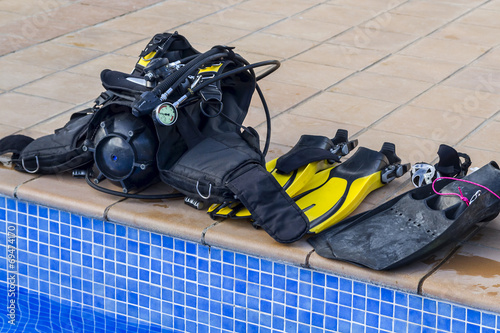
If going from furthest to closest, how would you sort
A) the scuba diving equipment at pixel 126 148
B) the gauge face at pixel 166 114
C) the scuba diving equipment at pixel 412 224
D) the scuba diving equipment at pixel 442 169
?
1. the scuba diving equipment at pixel 442 169
2. the scuba diving equipment at pixel 126 148
3. the gauge face at pixel 166 114
4. the scuba diving equipment at pixel 412 224

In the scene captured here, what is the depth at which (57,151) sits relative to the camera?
2791mm

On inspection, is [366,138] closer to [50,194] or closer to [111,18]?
[50,194]

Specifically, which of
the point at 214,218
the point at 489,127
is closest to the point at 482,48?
the point at 489,127

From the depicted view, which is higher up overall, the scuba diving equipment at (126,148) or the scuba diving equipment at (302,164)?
the scuba diving equipment at (126,148)

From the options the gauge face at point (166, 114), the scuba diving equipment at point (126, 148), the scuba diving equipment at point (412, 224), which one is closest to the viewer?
the scuba diving equipment at point (412, 224)

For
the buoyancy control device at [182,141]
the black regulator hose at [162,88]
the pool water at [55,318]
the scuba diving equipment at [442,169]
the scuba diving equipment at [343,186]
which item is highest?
the black regulator hose at [162,88]

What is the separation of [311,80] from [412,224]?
172 centimetres

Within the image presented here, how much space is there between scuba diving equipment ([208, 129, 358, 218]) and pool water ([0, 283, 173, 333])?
535 mm

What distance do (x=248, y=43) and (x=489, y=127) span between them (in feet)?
5.24

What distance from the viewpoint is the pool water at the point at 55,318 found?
2.84 m

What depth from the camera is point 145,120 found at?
101 inches

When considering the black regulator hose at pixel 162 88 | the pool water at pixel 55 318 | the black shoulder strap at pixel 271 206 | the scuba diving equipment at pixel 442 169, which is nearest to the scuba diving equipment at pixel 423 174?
the scuba diving equipment at pixel 442 169

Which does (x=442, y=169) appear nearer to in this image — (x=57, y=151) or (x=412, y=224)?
(x=412, y=224)

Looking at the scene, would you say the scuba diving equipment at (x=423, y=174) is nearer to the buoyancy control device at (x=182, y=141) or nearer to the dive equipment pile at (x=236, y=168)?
the dive equipment pile at (x=236, y=168)
